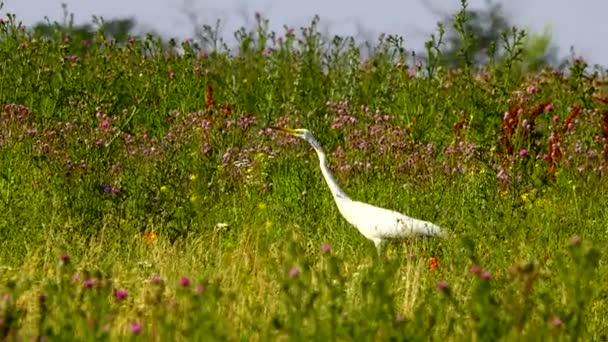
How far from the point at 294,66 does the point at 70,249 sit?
7.11 metres

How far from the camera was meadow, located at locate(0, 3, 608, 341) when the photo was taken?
16.4ft

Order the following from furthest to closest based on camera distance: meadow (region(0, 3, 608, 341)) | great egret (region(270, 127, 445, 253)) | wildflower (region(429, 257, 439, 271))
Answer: great egret (region(270, 127, 445, 253)) → wildflower (region(429, 257, 439, 271)) → meadow (region(0, 3, 608, 341))

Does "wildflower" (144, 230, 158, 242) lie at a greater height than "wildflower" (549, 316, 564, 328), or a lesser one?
greater

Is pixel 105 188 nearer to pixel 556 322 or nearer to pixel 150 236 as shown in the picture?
pixel 150 236

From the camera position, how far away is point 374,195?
948 cm

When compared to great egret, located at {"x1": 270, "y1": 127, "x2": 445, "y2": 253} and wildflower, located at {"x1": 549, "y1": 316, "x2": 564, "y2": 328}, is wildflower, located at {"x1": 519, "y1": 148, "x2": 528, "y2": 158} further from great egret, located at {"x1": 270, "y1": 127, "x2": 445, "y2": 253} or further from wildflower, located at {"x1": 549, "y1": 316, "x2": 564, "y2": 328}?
wildflower, located at {"x1": 549, "y1": 316, "x2": 564, "y2": 328}

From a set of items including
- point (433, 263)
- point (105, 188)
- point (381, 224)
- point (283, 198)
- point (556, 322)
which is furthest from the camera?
point (283, 198)

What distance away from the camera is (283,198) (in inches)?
373

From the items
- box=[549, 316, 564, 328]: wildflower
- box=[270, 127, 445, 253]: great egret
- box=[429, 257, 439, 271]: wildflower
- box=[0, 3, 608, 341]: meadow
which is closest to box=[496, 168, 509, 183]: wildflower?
box=[0, 3, 608, 341]: meadow

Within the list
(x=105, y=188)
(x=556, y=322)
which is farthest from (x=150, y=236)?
(x=556, y=322)

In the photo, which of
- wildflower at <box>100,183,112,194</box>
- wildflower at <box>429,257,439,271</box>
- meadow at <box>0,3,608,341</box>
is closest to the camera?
meadow at <box>0,3,608,341</box>

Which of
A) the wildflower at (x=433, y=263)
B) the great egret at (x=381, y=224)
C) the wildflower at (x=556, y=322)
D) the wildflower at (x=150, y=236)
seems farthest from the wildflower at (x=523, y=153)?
the wildflower at (x=556, y=322)

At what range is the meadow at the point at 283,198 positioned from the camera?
499 cm

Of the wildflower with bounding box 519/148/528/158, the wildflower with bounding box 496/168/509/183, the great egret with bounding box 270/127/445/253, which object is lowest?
the great egret with bounding box 270/127/445/253
